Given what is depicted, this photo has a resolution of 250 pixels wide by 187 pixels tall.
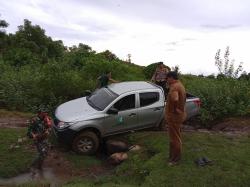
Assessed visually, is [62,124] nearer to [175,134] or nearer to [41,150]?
[41,150]

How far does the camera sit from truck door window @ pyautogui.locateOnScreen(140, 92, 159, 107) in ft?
41.8

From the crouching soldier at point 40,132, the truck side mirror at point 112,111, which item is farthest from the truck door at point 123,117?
the crouching soldier at point 40,132

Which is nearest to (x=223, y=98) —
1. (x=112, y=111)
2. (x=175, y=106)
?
(x=112, y=111)

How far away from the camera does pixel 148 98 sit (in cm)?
1288

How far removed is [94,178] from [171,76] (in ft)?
10.3

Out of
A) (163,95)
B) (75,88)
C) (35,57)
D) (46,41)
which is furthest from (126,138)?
(46,41)

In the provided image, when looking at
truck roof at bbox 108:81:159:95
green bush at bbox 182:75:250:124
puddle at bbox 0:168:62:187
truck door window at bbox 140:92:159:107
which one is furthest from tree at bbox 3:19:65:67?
puddle at bbox 0:168:62:187

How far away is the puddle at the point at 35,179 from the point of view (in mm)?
10141

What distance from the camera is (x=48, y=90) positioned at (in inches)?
675

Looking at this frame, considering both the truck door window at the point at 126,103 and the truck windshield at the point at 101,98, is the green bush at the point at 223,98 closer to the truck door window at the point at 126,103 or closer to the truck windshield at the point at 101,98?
the truck door window at the point at 126,103

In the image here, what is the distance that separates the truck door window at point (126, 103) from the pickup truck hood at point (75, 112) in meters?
0.68

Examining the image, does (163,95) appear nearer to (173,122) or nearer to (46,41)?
(173,122)

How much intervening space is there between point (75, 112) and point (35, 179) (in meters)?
2.37

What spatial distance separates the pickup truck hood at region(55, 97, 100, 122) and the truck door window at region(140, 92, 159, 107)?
4.94 ft
